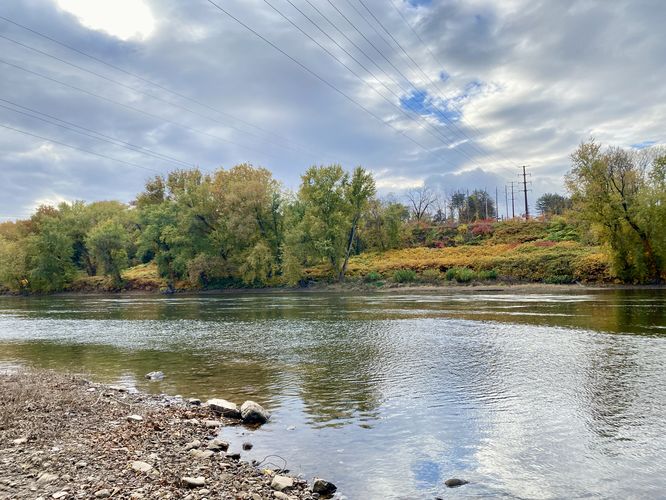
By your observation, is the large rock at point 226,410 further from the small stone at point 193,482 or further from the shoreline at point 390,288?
the shoreline at point 390,288

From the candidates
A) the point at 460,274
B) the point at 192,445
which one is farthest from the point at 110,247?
Answer: the point at 192,445

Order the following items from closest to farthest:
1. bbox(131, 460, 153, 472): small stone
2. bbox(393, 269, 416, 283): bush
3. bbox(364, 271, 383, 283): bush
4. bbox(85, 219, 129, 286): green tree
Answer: bbox(131, 460, 153, 472): small stone, bbox(393, 269, 416, 283): bush, bbox(364, 271, 383, 283): bush, bbox(85, 219, 129, 286): green tree

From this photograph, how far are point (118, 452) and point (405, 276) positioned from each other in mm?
59043

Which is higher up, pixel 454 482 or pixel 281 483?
pixel 281 483

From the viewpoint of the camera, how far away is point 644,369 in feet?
48.5

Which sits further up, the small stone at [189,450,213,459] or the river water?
the small stone at [189,450,213,459]

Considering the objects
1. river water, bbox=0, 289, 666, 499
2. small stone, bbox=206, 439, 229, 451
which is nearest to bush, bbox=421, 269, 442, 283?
river water, bbox=0, 289, 666, 499

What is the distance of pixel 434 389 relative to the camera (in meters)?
13.6

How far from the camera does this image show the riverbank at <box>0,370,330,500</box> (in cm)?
666

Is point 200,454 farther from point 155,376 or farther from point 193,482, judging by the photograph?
point 155,376

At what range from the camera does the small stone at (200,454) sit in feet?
27.0

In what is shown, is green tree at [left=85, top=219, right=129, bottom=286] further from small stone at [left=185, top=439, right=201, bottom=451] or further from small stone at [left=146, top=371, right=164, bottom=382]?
small stone at [left=185, top=439, right=201, bottom=451]

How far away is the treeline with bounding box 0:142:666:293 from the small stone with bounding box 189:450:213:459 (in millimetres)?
50258

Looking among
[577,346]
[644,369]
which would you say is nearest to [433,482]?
[644,369]
